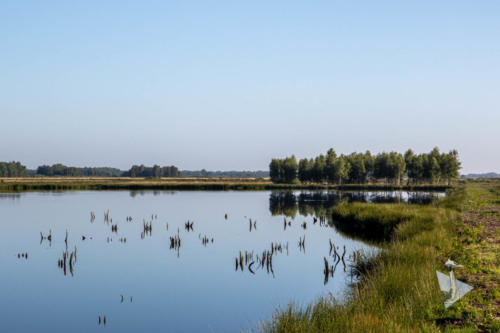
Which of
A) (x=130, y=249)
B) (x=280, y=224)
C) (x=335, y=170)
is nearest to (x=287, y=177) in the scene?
(x=335, y=170)

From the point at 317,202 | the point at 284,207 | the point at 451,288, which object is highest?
the point at 451,288

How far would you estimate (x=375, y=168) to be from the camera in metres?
156

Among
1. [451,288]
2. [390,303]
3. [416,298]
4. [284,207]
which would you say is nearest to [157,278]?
[390,303]

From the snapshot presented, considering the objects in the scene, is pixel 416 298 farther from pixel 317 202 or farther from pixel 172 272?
pixel 317 202

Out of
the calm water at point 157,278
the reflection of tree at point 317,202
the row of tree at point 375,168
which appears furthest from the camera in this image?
the row of tree at point 375,168

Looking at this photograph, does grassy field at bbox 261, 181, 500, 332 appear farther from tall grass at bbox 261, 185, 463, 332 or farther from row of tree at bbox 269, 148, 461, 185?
row of tree at bbox 269, 148, 461, 185

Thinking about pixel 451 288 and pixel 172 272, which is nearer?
pixel 451 288

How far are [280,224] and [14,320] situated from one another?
3301 centimetres

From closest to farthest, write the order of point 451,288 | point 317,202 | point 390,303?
point 451,288 → point 390,303 → point 317,202

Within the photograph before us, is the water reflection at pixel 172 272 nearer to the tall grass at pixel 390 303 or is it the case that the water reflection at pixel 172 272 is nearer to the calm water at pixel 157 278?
the calm water at pixel 157 278

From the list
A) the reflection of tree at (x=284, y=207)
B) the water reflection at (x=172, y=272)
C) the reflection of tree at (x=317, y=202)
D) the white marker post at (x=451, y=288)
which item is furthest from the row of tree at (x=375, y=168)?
the white marker post at (x=451, y=288)

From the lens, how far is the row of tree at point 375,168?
468 ft

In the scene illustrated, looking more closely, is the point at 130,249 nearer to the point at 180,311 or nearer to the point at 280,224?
the point at 180,311

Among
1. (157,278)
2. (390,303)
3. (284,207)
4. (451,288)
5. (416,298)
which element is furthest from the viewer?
(284,207)
